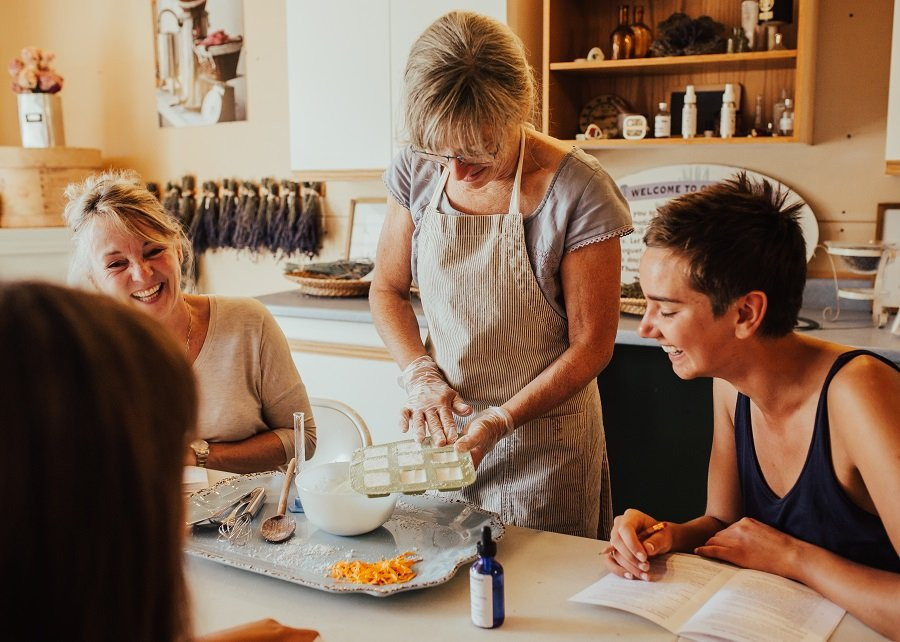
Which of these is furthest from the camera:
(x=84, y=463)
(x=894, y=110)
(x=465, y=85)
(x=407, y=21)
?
(x=407, y=21)

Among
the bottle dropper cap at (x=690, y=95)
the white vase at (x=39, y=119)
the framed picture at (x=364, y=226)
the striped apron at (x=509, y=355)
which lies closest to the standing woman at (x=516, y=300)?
the striped apron at (x=509, y=355)

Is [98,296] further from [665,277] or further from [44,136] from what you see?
[44,136]

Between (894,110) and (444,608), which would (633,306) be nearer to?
(894,110)

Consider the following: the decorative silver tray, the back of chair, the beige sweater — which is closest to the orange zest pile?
the decorative silver tray

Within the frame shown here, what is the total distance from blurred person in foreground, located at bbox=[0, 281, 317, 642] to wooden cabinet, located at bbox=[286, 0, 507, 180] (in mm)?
2439

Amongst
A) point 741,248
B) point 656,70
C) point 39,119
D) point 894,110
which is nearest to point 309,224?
point 39,119

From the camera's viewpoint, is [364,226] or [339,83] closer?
[339,83]

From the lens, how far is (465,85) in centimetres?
137

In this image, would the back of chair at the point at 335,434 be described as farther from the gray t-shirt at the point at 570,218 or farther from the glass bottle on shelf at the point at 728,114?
the glass bottle on shelf at the point at 728,114

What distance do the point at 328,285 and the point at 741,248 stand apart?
6.53 feet

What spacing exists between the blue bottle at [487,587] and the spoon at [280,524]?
0.36 metres

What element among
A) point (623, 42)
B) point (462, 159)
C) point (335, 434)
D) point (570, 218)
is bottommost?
point (335, 434)

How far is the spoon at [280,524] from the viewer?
126 centimetres

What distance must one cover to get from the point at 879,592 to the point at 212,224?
321 centimetres
